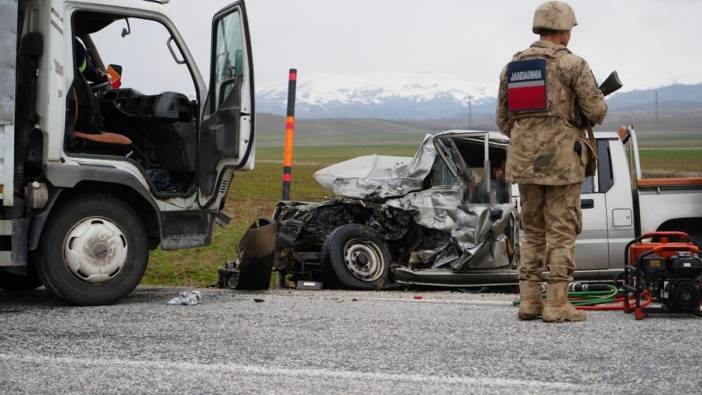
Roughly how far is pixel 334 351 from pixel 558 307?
1.89 m

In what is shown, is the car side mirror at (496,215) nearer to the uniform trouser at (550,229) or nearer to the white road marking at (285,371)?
the uniform trouser at (550,229)

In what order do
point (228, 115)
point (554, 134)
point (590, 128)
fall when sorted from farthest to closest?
1. point (228, 115)
2. point (590, 128)
3. point (554, 134)

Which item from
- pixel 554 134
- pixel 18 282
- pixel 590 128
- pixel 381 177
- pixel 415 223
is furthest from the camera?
pixel 381 177

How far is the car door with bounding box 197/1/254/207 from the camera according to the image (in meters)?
8.42

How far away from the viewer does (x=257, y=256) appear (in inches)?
356

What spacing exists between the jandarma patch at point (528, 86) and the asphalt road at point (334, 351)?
1.45 m

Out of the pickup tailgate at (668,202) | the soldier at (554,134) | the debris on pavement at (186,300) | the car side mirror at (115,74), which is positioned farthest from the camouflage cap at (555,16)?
the car side mirror at (115,74)

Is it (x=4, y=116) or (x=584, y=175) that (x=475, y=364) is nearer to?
(x=584, y=175)

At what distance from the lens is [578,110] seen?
6879mm

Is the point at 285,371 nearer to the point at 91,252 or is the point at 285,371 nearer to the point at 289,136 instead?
the point at 91,252

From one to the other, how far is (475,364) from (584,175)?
2.14 meters

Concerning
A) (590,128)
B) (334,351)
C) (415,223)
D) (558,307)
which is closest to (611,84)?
(590,128)

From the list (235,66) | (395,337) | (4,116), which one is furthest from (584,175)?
(4,116)

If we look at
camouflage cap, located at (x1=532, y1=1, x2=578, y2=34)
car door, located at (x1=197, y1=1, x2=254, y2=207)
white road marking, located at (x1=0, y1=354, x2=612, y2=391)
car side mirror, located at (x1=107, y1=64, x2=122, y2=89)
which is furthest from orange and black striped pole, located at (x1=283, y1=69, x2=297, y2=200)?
white road marking, located at (x1=0, y1=354, x2=612, y2=391)
